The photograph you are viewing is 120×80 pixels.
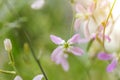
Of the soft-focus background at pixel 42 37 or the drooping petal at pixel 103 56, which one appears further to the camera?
the soft-focus background at pixel 42 37

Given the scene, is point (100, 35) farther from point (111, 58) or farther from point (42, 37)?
point (42, 37)

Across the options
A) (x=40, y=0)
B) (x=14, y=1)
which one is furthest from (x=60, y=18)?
(x=40, y=0)

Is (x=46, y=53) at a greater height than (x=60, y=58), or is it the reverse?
(x=60, y=58)

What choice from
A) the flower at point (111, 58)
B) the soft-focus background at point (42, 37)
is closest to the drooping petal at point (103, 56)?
the flower at point (111, 58)

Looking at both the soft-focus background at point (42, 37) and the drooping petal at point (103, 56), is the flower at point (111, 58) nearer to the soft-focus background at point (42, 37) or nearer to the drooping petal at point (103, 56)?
the drooping petal at point (103, 56)

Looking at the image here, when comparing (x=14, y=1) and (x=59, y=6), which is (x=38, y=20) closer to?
(x=59, y=6)

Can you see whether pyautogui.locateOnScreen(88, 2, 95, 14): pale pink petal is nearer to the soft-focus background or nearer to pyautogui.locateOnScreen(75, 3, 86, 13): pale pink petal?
pyautogui.locateOnScreen(75, 3, 86, 13): pale pink petal

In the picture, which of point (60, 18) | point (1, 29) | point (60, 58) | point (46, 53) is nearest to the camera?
point (60, 58)
